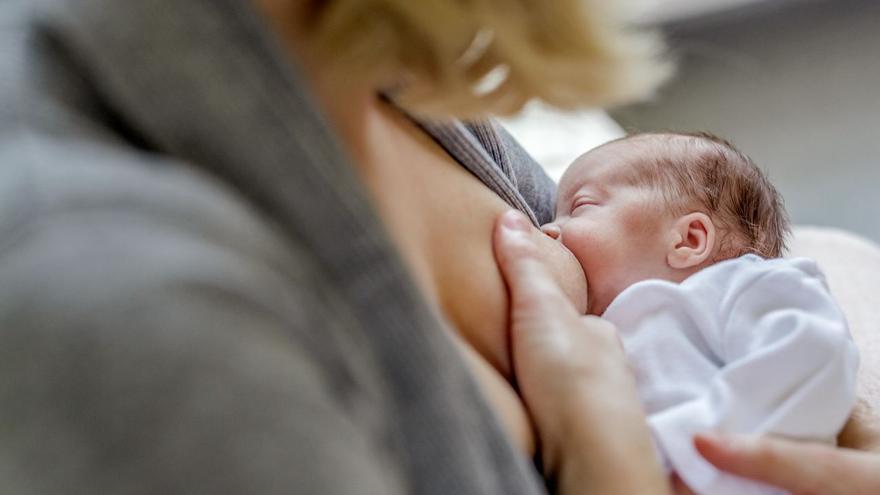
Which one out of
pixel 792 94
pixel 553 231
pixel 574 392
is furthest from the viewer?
pixel 792 94

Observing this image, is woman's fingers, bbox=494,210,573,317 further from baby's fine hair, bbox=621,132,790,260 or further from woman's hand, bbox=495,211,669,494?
baby's fine hair, bbox=621,132,790,260

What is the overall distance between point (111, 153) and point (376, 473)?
18 centimetres

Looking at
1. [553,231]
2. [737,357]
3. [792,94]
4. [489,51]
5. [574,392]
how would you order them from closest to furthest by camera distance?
[489,51] < [574,392] < [737,357] < [553,231] < [792,94]

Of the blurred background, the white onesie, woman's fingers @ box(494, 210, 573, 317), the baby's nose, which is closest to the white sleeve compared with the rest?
the white onesie

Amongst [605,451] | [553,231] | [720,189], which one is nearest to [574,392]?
[605,451]

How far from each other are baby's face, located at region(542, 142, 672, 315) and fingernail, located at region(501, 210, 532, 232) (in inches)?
5.4

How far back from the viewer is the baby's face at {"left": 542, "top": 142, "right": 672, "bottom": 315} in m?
0.89

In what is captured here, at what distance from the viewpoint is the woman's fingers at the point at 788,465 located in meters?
0.66

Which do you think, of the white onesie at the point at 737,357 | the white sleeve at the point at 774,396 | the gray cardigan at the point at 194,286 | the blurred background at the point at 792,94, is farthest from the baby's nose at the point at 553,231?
the blurred background at the point at 792,94

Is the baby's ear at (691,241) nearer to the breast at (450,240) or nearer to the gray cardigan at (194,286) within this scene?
the breast at (450,240)

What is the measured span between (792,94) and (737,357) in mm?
2301

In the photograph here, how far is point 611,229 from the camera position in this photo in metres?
0.91

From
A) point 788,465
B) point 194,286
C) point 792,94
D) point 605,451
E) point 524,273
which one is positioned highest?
point 194,286

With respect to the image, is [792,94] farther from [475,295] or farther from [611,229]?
[475,295]
